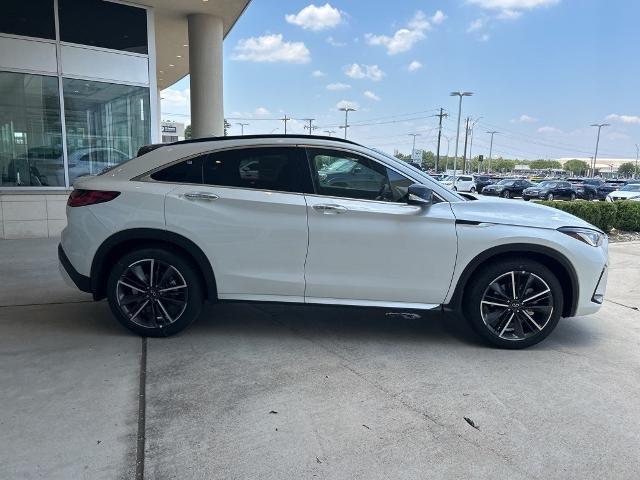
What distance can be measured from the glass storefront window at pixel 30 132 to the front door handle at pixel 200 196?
677 cm

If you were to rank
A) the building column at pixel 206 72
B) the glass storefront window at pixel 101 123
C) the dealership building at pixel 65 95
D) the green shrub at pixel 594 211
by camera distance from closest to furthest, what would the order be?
the dealership building at pixel 65 95 → the glass storefront window at pixel 101 123 → the green shrub at pixel 594 211 → the building column at pixel 206 72

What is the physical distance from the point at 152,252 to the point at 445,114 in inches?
2614

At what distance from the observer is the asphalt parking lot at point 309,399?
8.46 ft

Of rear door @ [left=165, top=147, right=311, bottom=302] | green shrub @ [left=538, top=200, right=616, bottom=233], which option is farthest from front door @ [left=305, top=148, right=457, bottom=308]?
green shrub @ [left=538, top=200, right=616, bottom=233]

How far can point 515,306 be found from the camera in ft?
13.3

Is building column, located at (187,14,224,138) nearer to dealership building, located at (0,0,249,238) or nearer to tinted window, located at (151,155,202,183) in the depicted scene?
dealership building, located at (0,0,249,238)

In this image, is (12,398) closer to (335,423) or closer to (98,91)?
(335,423)

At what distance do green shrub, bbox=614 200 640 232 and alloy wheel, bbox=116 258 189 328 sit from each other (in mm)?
10900

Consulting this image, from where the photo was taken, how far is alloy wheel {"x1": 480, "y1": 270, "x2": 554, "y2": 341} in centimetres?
403

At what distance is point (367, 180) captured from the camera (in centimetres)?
404

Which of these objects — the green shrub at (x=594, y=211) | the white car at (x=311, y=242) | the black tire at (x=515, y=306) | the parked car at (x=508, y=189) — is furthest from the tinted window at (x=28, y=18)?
the parked car at (x=508, y=189)

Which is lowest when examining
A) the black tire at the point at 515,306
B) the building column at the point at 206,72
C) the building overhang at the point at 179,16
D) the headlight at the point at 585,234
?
the black tire at the point at 515,306

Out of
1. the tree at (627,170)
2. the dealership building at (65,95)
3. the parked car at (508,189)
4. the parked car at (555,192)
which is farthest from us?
the tree at (627,170)

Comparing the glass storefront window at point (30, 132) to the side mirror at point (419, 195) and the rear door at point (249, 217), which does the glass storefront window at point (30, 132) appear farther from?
the side mirror at point (419, 195)
